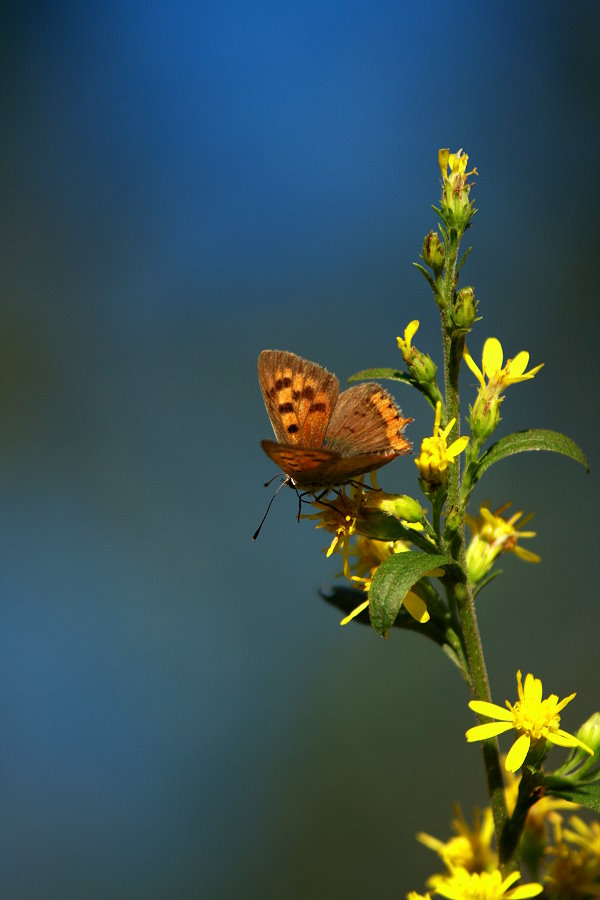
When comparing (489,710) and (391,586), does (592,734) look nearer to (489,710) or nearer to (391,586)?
(489,710)

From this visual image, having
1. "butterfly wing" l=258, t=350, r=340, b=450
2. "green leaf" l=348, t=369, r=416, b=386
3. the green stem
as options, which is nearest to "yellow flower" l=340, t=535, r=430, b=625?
the green stem

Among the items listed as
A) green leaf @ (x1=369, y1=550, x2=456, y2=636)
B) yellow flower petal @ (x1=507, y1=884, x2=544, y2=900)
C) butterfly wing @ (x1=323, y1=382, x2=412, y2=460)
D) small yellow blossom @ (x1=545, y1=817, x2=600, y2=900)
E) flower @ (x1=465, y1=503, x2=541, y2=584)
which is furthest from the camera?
flower @ (x1=465, y1=503, x2=541, y2=584)

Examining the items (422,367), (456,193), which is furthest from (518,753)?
(456,193)

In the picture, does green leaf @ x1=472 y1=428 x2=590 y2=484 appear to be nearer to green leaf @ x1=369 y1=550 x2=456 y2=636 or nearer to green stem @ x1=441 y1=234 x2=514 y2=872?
green stem @ x1=441 y1=234 x2=514 y2=872

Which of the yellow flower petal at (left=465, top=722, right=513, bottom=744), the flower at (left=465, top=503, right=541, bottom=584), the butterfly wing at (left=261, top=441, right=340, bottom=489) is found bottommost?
the yellow flower petal at (left=465, top=722, right=513, bottom=744)

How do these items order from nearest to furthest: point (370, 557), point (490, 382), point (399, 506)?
1. point (399, 506)
2. point (490, 382)
3. point (370, 557)

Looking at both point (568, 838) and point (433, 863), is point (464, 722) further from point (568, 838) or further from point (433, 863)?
point (568, 838)

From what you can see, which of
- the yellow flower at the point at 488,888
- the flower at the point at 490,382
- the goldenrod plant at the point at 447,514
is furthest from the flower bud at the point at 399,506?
the yellow flower at the point at 488,888
